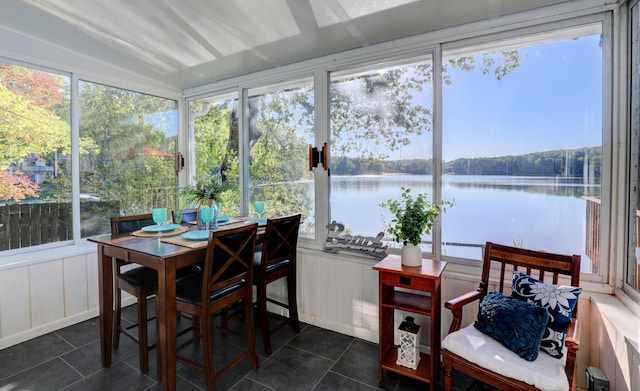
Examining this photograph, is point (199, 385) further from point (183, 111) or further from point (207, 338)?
point (183, 111)

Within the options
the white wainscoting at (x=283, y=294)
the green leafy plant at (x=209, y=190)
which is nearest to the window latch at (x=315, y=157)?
the white wainscoting at (x=283, y=294)

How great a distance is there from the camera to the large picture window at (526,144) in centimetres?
195

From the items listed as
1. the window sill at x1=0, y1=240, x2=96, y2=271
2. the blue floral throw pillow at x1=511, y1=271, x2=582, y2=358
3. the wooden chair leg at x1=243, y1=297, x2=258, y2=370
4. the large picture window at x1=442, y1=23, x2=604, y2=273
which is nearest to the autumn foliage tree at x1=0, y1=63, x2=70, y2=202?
the window sill at x1=0, y1=240, x2=96, y2=271

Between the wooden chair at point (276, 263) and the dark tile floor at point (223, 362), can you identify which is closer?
the dark tile floor at point (223, 362)

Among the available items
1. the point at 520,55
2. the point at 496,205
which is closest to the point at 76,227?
the point at 496,205

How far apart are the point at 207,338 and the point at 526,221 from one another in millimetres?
2247

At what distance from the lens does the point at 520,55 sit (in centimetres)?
213

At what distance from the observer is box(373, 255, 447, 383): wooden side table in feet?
6.29

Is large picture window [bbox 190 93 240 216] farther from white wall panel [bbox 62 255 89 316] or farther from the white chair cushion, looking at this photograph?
the white chair cushion

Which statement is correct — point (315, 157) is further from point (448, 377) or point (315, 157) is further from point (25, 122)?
point (25, 122)

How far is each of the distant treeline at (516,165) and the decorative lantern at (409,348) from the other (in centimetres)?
118

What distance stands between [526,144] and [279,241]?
6.32ft

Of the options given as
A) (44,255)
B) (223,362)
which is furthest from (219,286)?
(44,255)

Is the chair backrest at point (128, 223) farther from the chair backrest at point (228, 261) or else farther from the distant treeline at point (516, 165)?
the distant treeline at point (516, 165)
